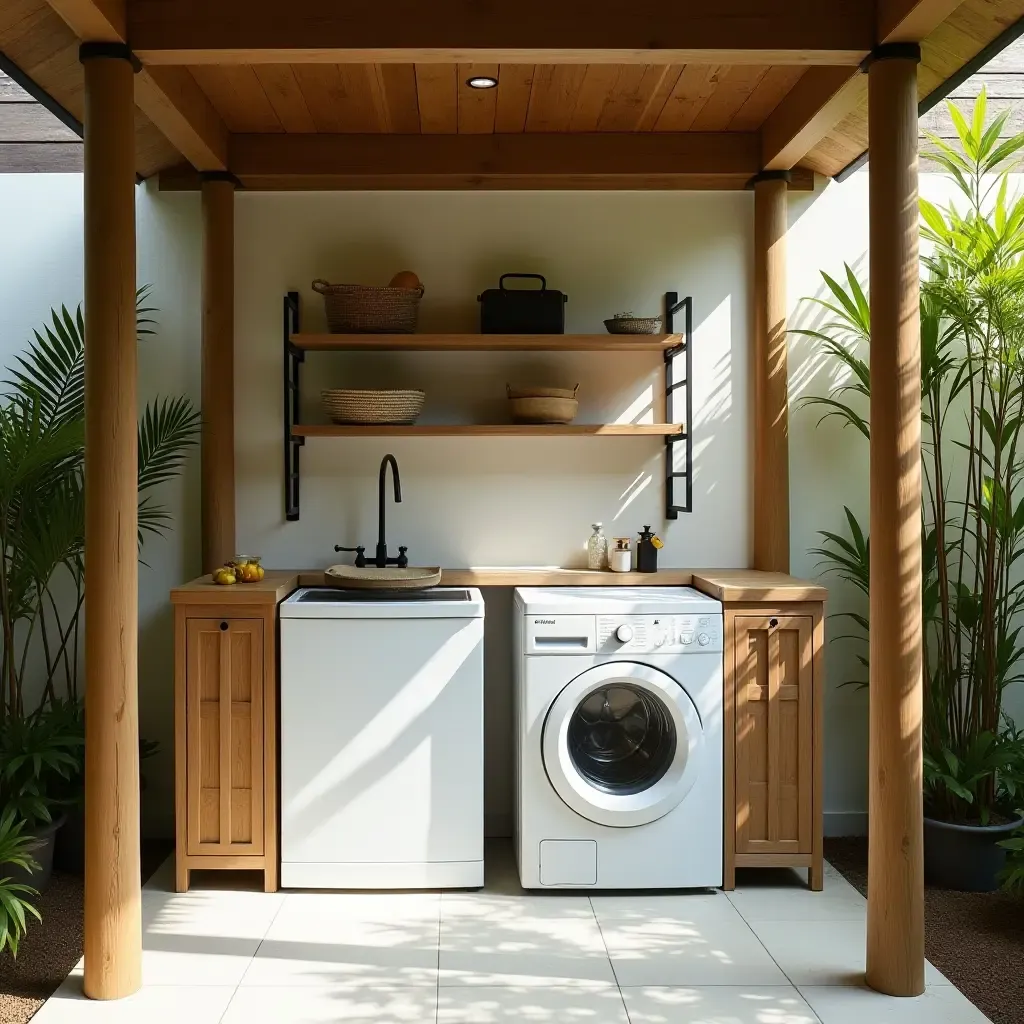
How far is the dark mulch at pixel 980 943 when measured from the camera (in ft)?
8.79

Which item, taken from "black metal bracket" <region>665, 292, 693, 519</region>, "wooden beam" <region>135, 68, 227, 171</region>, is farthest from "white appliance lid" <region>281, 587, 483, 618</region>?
"wooden beam" <region>135, 68, 227, 171</region>

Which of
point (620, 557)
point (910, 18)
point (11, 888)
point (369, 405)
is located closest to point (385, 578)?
point (369, 405)

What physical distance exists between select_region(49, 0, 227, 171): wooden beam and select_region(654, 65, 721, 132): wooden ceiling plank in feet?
4.81

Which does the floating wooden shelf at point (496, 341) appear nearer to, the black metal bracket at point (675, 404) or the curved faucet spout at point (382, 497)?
the black metal bracket at point (675, 404)

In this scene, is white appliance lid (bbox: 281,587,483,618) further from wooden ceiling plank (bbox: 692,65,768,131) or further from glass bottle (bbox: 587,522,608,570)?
wooden ceiling plank (bbox: 692,65,768,131)

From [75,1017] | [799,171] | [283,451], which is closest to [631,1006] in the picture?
[75,1017]

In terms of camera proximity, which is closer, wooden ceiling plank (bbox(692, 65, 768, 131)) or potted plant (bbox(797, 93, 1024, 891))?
wooden ceiling plank (bbox(692, 65, 768, 131))

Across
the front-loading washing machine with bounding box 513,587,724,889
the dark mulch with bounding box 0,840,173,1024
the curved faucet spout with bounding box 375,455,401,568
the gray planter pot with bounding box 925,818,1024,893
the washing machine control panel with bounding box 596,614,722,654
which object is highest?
the curved faucet spout with bounding box 375,455,401,568

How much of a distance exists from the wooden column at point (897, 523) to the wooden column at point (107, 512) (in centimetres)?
187

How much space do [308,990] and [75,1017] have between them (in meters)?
0.54

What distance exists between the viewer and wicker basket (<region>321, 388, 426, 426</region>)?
12.0 ft

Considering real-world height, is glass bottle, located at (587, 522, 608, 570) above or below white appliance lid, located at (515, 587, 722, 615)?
above

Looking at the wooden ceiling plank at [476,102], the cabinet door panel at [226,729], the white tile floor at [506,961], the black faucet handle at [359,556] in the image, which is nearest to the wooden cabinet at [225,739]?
the cabinet door panel at [226,729]

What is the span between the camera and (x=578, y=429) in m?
3.71
